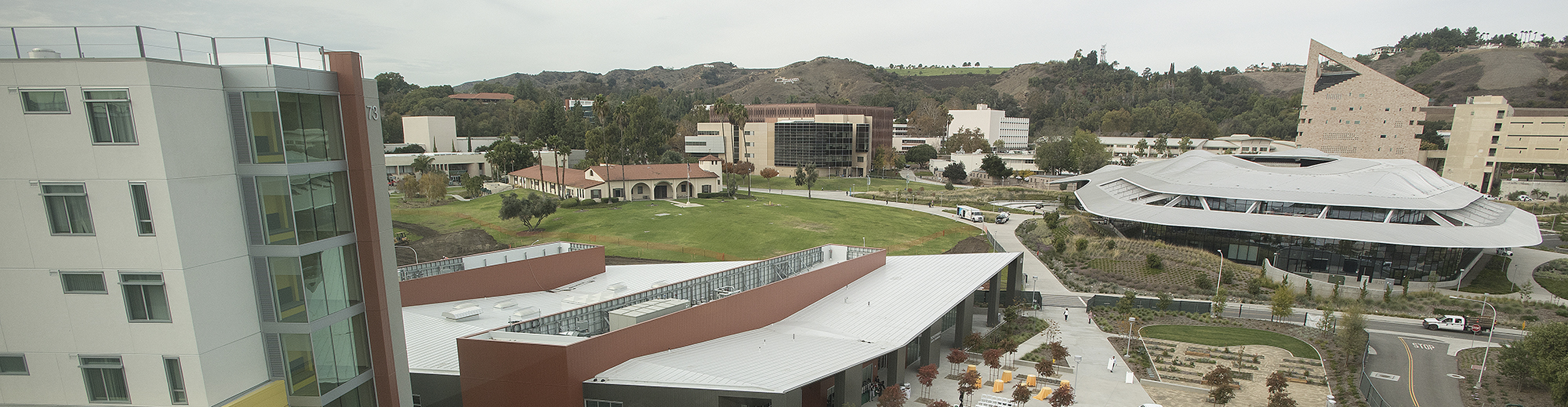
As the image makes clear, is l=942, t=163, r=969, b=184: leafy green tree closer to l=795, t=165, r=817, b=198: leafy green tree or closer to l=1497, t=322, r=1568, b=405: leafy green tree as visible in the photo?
l=795, t=165, r=817, b=198: leafy green tree

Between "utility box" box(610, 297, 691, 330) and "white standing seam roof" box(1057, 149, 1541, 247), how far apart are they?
152 feet

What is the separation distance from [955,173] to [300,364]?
107 meters

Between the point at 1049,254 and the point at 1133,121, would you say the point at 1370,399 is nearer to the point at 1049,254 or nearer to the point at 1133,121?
the point at 1049,254

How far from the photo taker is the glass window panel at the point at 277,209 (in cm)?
1177

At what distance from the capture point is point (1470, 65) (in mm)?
175250

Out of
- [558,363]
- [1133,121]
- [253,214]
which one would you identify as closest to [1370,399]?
[558,363]

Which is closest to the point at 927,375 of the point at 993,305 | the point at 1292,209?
the point at 993,305

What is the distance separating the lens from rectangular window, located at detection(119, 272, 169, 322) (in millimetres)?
10633

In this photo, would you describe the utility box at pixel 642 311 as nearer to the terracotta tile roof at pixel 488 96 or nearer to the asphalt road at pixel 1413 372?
the asphalt road at pixel 1413 372

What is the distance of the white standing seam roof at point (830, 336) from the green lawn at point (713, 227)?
24.0 m

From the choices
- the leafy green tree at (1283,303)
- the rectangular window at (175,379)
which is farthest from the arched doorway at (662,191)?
the rectangular window at (175,379)

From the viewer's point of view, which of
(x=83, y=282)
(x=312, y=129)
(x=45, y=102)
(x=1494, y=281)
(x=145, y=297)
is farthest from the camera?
(x=1494, y=281)

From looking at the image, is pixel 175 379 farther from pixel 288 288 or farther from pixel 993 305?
pixel 993 305

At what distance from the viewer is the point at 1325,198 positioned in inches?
2098
